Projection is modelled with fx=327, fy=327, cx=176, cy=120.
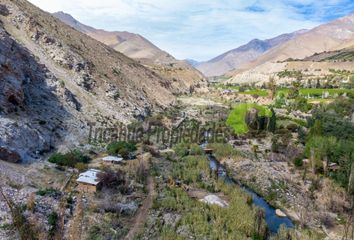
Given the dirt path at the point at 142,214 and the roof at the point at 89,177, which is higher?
the roof at the point at 89,177

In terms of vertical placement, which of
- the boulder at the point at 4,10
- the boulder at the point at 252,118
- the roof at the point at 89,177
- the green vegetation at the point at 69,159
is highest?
the boulder at the point at 4,10

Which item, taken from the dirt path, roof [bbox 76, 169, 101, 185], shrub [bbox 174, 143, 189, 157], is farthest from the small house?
shrub [bbox 174, 143, 189, 157]

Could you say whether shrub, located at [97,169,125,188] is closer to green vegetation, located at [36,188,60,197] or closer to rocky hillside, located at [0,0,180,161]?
green vegetation, located at [36,188,60,197]

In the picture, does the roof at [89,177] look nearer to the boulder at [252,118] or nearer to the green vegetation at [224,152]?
the green vegetation at [224,152]

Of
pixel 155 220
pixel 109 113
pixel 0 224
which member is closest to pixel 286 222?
pixel 155 220

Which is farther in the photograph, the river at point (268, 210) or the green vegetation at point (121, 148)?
the green vegetation at point (121, 148)

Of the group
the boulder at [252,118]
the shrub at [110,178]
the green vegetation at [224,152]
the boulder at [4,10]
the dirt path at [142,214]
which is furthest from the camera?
the boulder at [4,10]

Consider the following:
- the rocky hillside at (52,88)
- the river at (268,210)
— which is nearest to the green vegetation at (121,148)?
the rocky hillside at (52,88)
